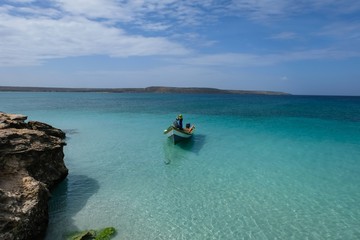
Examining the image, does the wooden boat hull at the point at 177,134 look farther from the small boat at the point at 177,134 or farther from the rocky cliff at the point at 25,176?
the rocky cliff at the point at 25,176

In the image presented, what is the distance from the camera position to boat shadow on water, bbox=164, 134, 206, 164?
20.2 m

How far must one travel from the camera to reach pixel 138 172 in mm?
16484

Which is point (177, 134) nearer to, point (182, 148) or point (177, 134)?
point (177, 134)

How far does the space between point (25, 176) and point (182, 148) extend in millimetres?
13480

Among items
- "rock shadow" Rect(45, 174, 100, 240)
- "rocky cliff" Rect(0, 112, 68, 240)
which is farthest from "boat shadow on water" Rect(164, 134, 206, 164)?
"rocky cliff" Rect(0, 112, 68, 240)

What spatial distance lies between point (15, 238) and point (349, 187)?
1470 centimetres

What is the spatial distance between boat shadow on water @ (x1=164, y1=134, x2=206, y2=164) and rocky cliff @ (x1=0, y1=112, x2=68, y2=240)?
7.46 m

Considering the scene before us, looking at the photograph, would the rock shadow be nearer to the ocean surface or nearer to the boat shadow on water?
the ocean surface

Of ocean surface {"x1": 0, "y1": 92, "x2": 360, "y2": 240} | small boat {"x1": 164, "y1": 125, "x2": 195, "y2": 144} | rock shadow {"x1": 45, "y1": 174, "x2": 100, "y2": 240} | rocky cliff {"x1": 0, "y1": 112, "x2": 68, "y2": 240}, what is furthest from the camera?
small boat {"x1": 164, "y1": 125, "x2": 195, "y2": 144}

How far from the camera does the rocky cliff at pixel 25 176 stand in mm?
8625

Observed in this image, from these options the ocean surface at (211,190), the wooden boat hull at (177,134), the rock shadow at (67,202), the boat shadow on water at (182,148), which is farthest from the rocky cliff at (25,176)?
the wooden boat hull at (177,134)

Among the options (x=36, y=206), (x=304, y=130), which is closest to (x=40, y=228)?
(x=36, y=206)

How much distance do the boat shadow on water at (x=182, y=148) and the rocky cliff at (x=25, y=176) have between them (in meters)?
7.46

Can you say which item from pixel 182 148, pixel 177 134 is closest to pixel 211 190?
pixel 182 148
